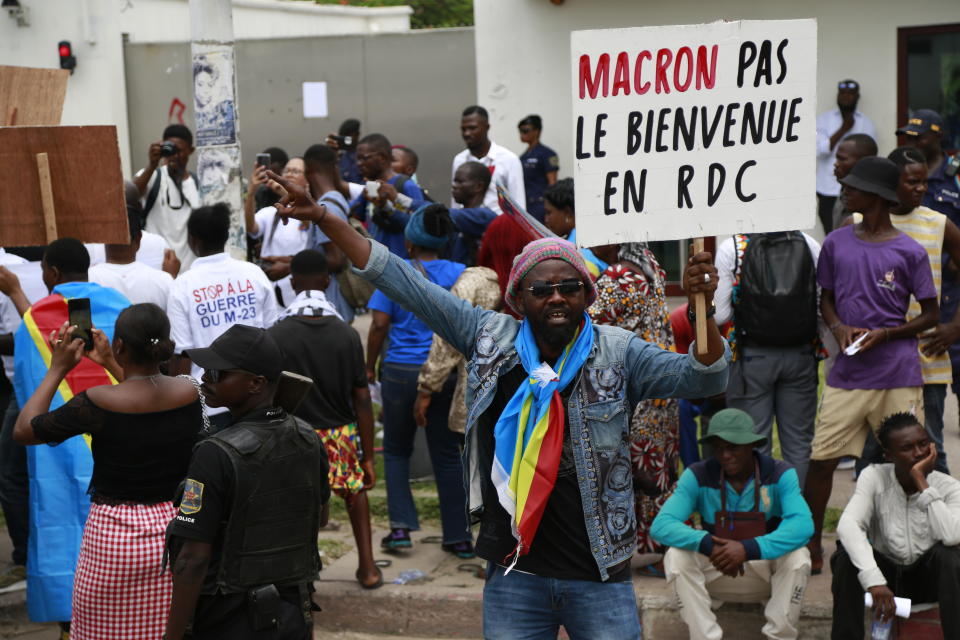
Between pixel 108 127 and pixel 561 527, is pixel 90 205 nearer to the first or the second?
pixel 108 127

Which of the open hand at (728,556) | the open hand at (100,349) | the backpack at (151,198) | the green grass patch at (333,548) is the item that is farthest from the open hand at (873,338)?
the backpack at (151,198)

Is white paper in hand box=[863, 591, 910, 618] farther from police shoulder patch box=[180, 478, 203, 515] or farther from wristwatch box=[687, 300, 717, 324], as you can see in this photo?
police shoulder patch box=[180, 478, 203, 515]

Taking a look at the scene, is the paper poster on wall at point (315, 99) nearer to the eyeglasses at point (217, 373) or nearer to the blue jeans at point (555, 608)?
the eyeglasses at point (217, 373)

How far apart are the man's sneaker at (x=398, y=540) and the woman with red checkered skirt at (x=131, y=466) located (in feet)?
8.17

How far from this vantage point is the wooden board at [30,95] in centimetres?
679

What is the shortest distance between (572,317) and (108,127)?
3.17m

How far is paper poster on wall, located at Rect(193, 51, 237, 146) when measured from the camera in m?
7.82

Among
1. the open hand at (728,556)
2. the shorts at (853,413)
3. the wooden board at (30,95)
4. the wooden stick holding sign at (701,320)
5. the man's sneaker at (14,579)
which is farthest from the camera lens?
the man's sneaker at (14,579)

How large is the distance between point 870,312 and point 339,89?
1152 cm

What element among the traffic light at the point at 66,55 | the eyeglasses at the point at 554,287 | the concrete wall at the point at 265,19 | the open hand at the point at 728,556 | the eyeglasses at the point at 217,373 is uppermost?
the concrete wall at the point at 265,19

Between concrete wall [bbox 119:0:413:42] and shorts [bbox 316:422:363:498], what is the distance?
11592 millimetres

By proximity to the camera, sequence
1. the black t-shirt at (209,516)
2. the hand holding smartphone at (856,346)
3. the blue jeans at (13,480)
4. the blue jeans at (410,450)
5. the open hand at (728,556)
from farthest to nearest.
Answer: the blue jeans at (410,450)
the blue jeans at (13,480)
the hand holding smartphone at (856,346)
the open hand at (728,556)
the black t-shirt at (209,516)

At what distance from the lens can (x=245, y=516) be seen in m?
4.13

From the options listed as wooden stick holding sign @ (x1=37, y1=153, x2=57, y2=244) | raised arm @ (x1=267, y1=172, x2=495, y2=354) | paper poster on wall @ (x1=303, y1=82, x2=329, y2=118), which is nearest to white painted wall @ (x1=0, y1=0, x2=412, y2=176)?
paper poster on wall @ (x1=303, y1=82, x2=329, y2=118)
